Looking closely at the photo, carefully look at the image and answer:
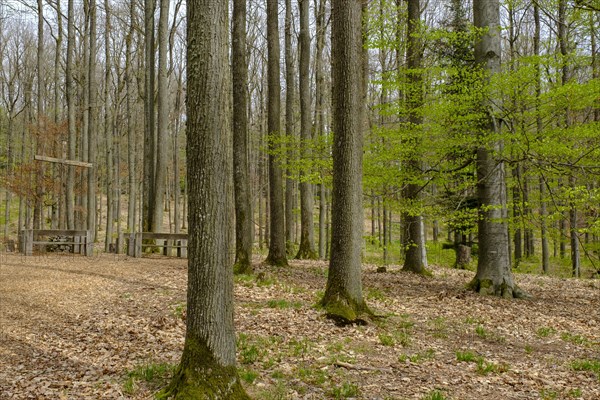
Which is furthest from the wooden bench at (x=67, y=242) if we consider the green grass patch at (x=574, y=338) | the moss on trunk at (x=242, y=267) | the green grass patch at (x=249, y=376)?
the green grass patch at (x=574, y=338)

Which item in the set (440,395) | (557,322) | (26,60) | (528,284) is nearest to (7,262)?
(440,395)

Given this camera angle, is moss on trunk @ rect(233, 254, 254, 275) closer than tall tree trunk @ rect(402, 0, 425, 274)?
Yes

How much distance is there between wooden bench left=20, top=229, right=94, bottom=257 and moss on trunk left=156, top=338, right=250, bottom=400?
12.4 m

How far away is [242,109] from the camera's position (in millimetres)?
11586

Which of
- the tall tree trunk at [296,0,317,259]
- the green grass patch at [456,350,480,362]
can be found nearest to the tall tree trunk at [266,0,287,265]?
the tall tree trunk at [296,0,317,259]

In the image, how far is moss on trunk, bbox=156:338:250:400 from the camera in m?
4.12

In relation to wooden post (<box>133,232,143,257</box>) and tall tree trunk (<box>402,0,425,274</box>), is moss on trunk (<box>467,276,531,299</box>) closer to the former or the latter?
tall tree trunk (<box>402,0,425,274</box>)

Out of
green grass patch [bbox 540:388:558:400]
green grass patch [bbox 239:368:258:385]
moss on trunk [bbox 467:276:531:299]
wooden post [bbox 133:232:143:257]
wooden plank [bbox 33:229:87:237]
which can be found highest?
wooden plank [bbox 33:229:87:237]

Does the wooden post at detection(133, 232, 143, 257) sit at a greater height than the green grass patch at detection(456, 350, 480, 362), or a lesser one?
greater

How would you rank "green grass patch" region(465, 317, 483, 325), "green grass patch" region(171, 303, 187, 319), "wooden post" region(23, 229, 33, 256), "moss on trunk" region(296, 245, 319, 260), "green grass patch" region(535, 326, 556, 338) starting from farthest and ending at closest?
"moss on trunk" region(296, 245, 319, 260), "wooden post" region(23, 229, 33, 256), "green grass patch" region(465, 317, 483, 325), "green grass patch" region(171, 303, 187, 319), "green grass patch" region(535, 326, 556, 338)

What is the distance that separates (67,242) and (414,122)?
12.1 meters

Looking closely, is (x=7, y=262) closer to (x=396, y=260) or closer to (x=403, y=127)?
(x=403, y=127)

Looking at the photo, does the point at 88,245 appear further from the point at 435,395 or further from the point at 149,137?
the point at 435,395

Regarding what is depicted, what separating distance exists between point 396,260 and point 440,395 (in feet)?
68.0
